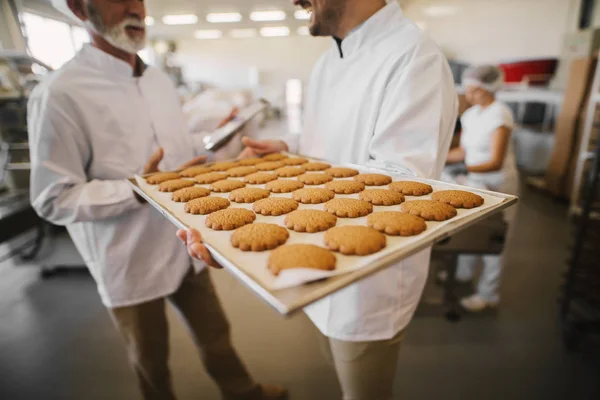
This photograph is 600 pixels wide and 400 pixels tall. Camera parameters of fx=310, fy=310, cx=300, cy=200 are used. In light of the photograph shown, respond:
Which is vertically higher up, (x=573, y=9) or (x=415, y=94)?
(x=573, y=9)

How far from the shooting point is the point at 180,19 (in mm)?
9945

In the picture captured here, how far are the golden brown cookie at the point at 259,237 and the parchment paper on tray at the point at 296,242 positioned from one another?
2 centimetres

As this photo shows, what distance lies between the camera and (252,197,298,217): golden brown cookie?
900 millimetres

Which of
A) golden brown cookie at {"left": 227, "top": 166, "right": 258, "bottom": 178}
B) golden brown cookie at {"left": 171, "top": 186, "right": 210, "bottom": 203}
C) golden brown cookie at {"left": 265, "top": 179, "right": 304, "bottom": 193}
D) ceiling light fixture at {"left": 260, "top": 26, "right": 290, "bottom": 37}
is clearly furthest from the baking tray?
ceiling light fixture at {"left": 260, "top": 26, "right": 290, "bottom": 37}

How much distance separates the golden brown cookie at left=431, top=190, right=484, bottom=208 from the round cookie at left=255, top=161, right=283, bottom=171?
69 centimetres

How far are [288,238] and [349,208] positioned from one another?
8.5 inches

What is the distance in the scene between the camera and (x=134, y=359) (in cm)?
137

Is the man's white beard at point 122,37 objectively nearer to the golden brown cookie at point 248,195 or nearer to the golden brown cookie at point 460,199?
the golden brown cookie at point 248,195

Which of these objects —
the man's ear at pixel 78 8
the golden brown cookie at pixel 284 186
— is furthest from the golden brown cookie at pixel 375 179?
the man's ear at pixel 78 8

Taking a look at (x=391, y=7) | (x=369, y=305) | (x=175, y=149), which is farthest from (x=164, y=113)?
(x=369, y=305)

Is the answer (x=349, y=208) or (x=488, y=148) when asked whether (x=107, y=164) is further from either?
(x=488, y=148)

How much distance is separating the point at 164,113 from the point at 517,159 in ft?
20.7

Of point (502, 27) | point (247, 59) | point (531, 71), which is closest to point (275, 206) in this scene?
point (531, 71)

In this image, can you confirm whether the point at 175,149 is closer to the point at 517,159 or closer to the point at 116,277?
the point at 116,277
